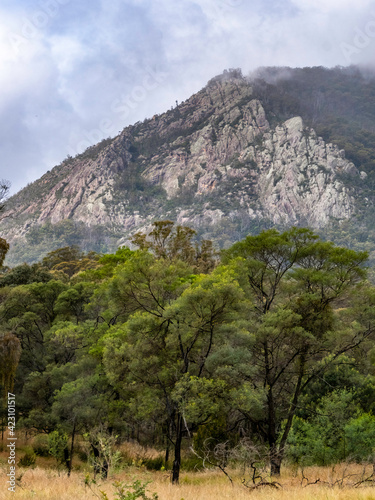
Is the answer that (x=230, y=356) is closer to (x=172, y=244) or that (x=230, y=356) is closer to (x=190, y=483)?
(x=190, y=483)

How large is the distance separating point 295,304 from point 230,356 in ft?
13.8

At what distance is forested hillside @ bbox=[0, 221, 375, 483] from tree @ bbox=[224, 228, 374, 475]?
6 centimetres

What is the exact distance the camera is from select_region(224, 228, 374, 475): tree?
16.1m

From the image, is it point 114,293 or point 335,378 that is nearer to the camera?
point 114,293

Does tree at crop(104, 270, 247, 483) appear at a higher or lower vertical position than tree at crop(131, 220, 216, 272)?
lower

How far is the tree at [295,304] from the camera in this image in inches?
634

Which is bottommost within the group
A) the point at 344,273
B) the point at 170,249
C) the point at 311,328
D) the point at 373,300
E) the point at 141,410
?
the point at 141,410

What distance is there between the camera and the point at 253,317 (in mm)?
18094

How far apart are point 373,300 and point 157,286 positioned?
9.74 meters

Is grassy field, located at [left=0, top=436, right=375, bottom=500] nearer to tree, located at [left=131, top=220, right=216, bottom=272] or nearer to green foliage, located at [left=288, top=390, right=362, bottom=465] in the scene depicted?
green foliage, located at [left=288, top=390, right=362, bottom=465]

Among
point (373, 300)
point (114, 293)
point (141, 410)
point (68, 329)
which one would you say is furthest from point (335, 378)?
point (68, 329)

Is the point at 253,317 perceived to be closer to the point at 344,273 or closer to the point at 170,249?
the point at 344,273

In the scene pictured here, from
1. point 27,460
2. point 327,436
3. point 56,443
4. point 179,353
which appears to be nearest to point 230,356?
point 179,353

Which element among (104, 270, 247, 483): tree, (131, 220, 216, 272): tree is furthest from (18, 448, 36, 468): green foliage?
(131, 220, 216, 272): tree
